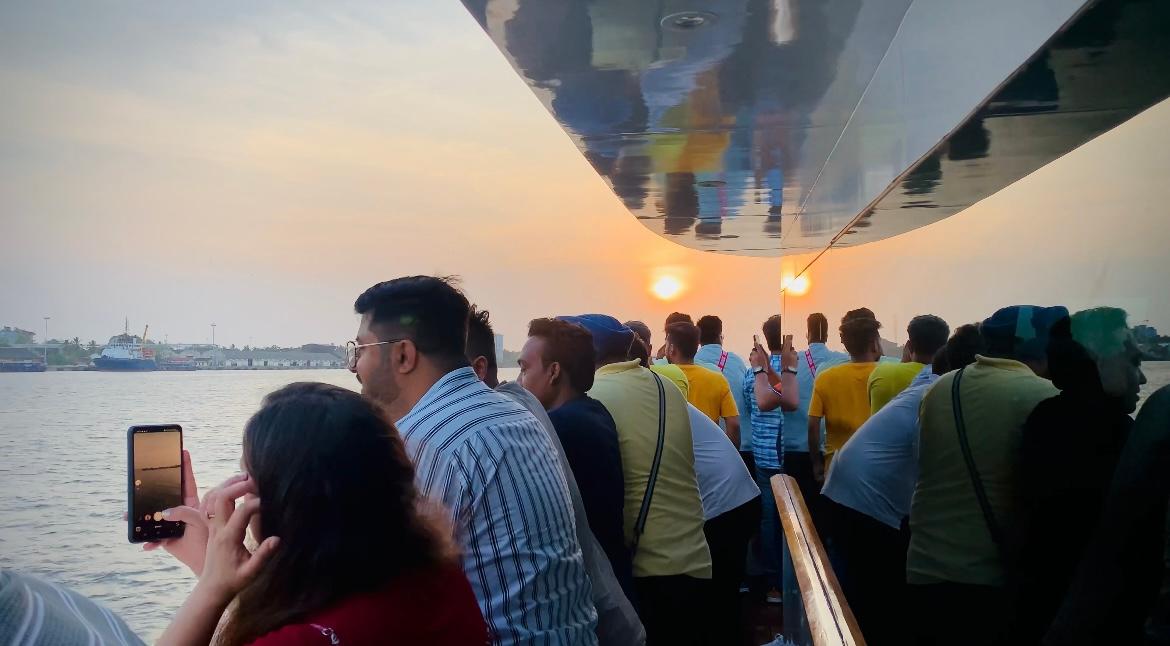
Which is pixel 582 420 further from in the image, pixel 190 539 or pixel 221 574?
pixel 221 574

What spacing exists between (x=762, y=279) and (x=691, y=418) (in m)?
3.58

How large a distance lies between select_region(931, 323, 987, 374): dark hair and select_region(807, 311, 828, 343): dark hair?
1812 millimetres

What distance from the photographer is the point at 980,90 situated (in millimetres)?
1635

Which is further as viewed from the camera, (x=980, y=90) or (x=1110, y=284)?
(x=980, y=90)

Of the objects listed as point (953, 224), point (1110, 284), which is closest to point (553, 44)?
point (953, 224)

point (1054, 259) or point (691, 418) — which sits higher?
point (1054, 259)

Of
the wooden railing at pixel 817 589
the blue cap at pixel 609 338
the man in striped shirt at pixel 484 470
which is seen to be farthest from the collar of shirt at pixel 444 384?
the blue cap at pixel 609 338

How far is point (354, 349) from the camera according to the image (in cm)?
231

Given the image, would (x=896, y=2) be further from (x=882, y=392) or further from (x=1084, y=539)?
(x=1084, y=539)

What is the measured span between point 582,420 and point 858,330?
99cm

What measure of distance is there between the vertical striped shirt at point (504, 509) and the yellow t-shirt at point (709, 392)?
356 centimetres

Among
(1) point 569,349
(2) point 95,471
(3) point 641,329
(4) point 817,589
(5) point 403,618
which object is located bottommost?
(2) point 95,471

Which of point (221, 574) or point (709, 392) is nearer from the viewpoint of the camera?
point (221, 574)

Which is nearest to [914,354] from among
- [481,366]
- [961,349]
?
[961,349]
